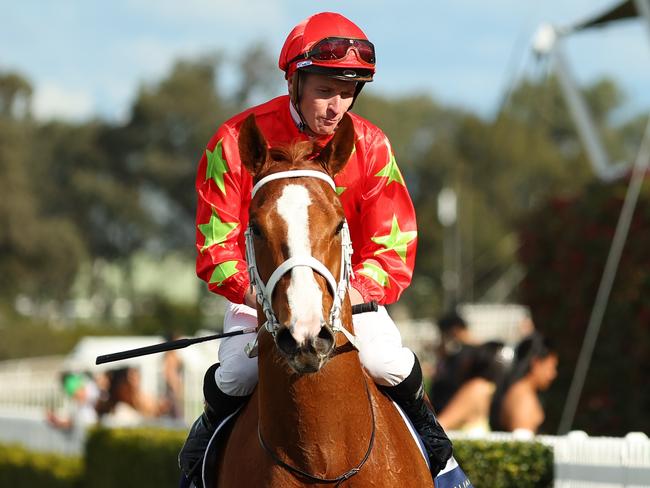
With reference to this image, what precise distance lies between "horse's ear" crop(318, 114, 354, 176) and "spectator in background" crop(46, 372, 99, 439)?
10.9 m

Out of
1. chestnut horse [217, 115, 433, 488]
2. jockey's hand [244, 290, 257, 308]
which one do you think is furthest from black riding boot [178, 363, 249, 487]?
jockey's hand [244, 290, 257, 308]

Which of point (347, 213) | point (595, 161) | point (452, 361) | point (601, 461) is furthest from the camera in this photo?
point (595, 161)

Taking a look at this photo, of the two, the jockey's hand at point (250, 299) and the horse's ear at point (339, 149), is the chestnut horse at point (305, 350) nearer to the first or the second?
the horse's ear at point (339, 149)

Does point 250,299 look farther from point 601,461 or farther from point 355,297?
point 601,461

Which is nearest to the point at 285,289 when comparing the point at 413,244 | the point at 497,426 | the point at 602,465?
the point at 413,244

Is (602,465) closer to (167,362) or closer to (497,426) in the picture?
(497,426)

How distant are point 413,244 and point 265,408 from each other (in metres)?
1.06

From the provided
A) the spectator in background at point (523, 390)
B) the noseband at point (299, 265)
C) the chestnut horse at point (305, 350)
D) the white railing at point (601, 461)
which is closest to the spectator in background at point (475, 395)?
the spectator in background at point (523, 390)

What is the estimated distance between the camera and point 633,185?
1272cm

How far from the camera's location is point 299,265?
12.5 feet

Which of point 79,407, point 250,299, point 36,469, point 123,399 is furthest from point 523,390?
point 36,469

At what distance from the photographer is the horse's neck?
13.4ft

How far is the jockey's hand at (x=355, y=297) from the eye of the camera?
4.44m

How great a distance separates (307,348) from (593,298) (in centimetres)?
1026
